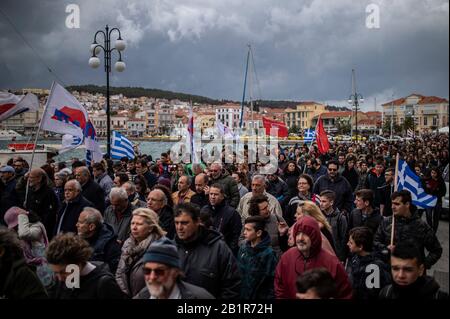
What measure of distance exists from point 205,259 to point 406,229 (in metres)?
2.47

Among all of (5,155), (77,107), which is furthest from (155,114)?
(77,107)

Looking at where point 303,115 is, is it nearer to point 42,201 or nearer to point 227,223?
point 42,201

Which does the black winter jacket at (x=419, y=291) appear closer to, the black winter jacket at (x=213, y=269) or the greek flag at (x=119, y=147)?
the black winter jacket at (x=213, y=269)

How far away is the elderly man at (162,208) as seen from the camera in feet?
17.9

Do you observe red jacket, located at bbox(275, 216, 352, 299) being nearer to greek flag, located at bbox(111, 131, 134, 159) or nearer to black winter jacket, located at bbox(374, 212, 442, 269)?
black winter jacket, located at bbox(374, 212, 442, 269)

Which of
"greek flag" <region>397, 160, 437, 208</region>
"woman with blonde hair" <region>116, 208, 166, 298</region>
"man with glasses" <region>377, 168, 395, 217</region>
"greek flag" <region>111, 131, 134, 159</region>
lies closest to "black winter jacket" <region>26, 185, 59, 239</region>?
"woman with blonde hair" <region>116, 208, 166, 298</region>

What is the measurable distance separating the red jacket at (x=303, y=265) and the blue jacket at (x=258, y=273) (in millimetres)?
238

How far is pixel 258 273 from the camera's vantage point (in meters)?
3.97

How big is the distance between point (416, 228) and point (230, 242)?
205 centimetres

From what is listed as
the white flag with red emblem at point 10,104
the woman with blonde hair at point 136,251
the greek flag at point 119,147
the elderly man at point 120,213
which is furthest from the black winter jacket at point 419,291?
the greek flag at point 119,147

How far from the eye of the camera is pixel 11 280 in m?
3.15

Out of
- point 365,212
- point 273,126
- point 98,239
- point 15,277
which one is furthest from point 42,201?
point 273,126
